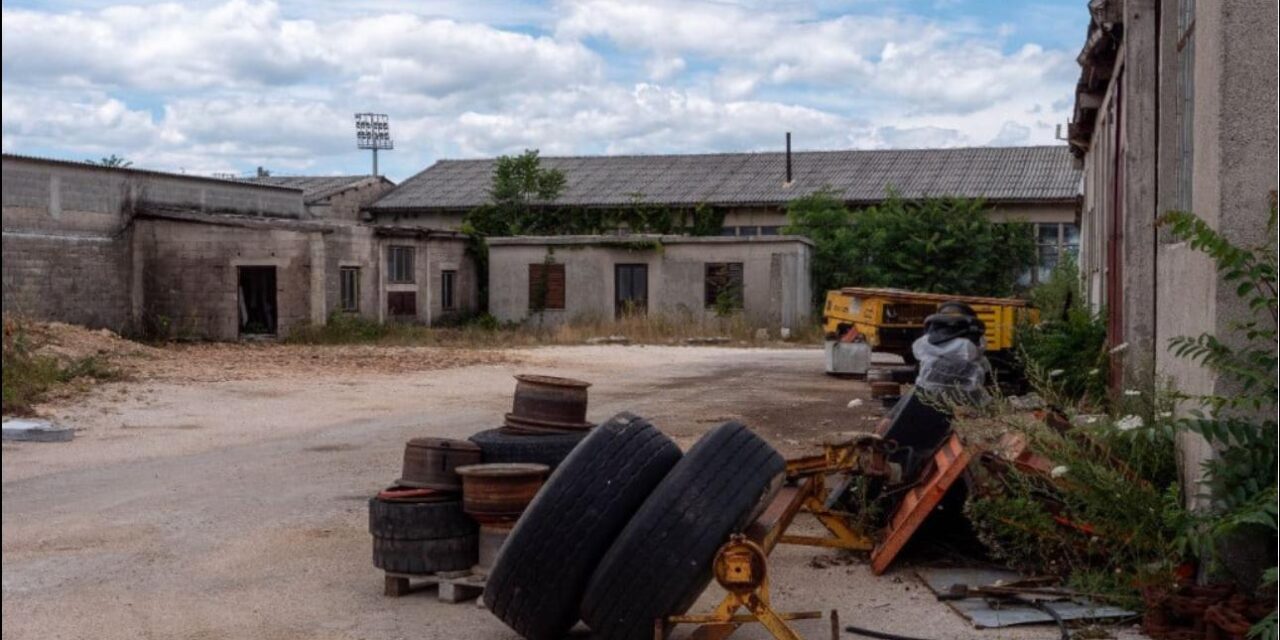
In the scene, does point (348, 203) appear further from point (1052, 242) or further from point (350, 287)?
point (1052, 242)

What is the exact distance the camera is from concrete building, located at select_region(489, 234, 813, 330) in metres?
36.6

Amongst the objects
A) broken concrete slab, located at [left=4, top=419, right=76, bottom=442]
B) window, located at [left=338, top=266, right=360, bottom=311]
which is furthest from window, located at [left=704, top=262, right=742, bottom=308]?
broken concrete slab, located at [left=4, top=419, right=76, bottom=442]

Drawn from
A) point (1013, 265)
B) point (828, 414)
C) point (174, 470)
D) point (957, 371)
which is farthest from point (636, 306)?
point (957, 371)

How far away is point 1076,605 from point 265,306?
28.7 m

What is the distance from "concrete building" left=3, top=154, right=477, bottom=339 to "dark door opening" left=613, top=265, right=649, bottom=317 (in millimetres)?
6191

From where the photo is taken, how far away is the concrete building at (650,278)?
36.6 metres

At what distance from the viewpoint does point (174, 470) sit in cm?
1205

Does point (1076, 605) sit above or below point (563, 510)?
below

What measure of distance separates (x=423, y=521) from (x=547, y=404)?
4.40ft

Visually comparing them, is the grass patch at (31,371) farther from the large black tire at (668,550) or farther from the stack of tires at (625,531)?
the large black tire at (668,550)

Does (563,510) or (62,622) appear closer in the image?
(563,510)

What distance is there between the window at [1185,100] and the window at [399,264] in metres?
29.4

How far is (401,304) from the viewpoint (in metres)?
37.1

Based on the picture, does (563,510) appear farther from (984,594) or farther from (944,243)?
(944,243)
